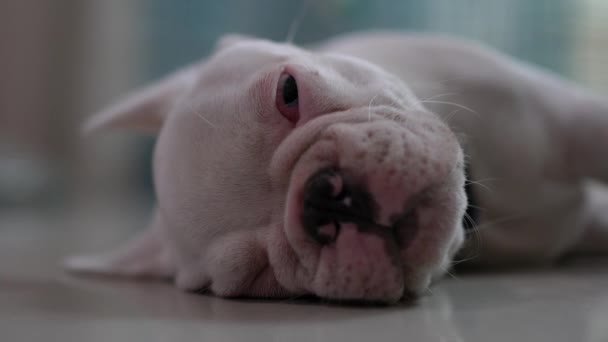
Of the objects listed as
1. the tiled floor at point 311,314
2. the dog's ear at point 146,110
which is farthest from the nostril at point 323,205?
the dog's ear at point 146,110

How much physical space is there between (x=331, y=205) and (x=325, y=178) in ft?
0.15

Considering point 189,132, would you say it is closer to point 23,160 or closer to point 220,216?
point 220,216

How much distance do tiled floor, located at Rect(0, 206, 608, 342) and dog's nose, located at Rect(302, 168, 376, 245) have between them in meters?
0.15

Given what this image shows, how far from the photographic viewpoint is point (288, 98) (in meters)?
1.36

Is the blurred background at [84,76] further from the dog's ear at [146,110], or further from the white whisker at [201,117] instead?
the white whisker at [201,117]

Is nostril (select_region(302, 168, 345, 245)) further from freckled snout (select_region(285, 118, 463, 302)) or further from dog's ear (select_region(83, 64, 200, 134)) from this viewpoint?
dog's ear (select_region(83, 64, 200, 134))

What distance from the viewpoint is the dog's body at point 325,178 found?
1.16 meters

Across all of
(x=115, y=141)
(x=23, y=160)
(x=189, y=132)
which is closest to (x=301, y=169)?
(x=189, y=132)

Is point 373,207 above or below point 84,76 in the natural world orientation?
above

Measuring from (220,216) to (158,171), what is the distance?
0.26 m

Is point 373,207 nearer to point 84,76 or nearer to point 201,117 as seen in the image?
point 201,117

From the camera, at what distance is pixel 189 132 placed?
142 centimetres

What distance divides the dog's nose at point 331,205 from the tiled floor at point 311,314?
0.15 m

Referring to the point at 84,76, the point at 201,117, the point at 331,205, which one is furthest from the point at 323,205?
the point at 84,76
